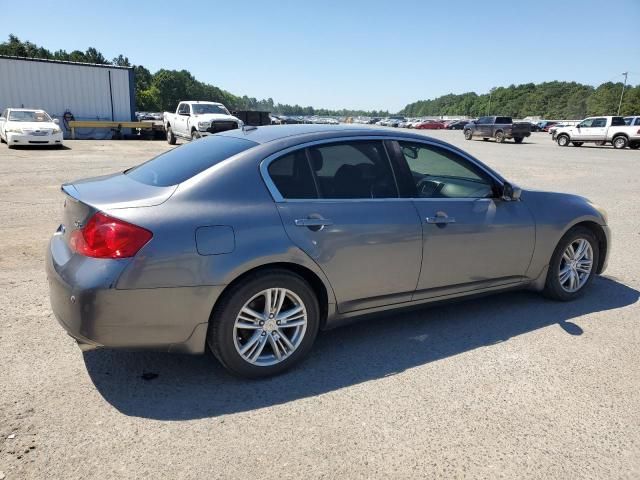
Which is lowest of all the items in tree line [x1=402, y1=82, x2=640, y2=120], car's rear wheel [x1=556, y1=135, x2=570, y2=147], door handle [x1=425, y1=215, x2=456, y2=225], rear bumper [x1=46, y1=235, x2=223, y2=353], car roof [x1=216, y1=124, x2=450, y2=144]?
car's rear wheel [x1=556, y1=135, x2=570, y2=147]

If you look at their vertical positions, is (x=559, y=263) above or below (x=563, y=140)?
above

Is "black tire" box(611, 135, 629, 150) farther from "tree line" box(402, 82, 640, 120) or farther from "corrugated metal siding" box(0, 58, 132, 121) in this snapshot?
"tree line" box(402, 82, 640, 120)

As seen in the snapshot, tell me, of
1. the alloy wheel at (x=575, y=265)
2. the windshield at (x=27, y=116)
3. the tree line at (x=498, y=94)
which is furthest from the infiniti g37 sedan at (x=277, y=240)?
the tree line at (x=498, y=94)

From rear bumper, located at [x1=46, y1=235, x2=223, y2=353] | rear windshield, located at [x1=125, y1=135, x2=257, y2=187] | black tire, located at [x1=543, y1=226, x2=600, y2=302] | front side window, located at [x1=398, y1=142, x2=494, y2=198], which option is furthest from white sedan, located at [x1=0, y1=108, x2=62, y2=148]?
black tire, located at [x1=543, y1=226, x2=600, y2=302]

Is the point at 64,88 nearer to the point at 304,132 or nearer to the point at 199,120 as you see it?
the point at 199,120

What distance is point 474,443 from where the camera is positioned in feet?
8.50

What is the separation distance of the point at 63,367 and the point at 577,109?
454ft

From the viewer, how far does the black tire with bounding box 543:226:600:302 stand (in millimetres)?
4473

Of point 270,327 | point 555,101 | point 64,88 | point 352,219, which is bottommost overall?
point 270,327

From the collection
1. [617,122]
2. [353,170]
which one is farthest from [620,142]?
[353,170]

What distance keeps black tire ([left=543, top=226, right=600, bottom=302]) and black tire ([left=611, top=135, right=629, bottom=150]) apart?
28.5m

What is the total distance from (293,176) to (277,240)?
51cm

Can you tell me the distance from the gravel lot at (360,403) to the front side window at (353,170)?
3.80 ft

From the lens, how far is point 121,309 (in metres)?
2.69
